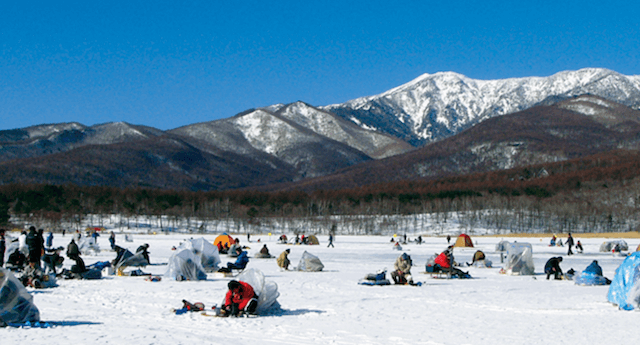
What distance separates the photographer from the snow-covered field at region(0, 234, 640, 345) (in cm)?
1209

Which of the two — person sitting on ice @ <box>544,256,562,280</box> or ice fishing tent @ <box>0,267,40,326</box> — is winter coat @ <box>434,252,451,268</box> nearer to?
person sitting on ice @ <box>544,256,562,280</box>

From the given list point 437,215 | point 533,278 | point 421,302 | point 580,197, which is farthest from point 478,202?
point 421,302

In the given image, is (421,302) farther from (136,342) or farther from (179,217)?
(179,217)

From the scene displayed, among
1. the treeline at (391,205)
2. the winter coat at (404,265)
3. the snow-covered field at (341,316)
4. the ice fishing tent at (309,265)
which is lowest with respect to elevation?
the snow-covered field at (341,316)

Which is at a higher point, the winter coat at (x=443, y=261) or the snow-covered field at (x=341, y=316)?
the winter coat at (x=443, y=261)

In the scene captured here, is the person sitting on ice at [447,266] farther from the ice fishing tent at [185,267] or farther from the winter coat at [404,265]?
the ice fishing tent at [185,267]

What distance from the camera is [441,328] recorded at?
13359 mm

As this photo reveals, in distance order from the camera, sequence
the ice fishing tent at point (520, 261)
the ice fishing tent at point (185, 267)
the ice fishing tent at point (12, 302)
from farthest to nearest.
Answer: the ice fishing tent at point (520, 261) < the ice fishing tent at point (185, 267) < the ice fishing tent at point (12, 302)

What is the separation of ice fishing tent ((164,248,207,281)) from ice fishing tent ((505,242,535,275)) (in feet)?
44.8

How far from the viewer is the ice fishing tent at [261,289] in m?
14.9

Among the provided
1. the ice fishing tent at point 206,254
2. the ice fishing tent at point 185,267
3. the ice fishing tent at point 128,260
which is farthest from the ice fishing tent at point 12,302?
the ice fishing tent at point 206,254

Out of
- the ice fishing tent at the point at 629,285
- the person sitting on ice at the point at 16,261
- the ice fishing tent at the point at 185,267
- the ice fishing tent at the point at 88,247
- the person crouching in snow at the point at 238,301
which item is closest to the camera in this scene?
the person crouching in snow at the point at 238,301

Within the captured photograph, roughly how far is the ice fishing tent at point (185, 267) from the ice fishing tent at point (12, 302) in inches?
370

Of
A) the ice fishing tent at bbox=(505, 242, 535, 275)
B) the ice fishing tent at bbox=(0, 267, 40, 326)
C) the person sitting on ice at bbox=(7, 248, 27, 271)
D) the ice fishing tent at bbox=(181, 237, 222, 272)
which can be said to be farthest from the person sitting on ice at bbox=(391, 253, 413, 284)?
the person sitting on ice at bbox=(7, 248, 27, 271)
